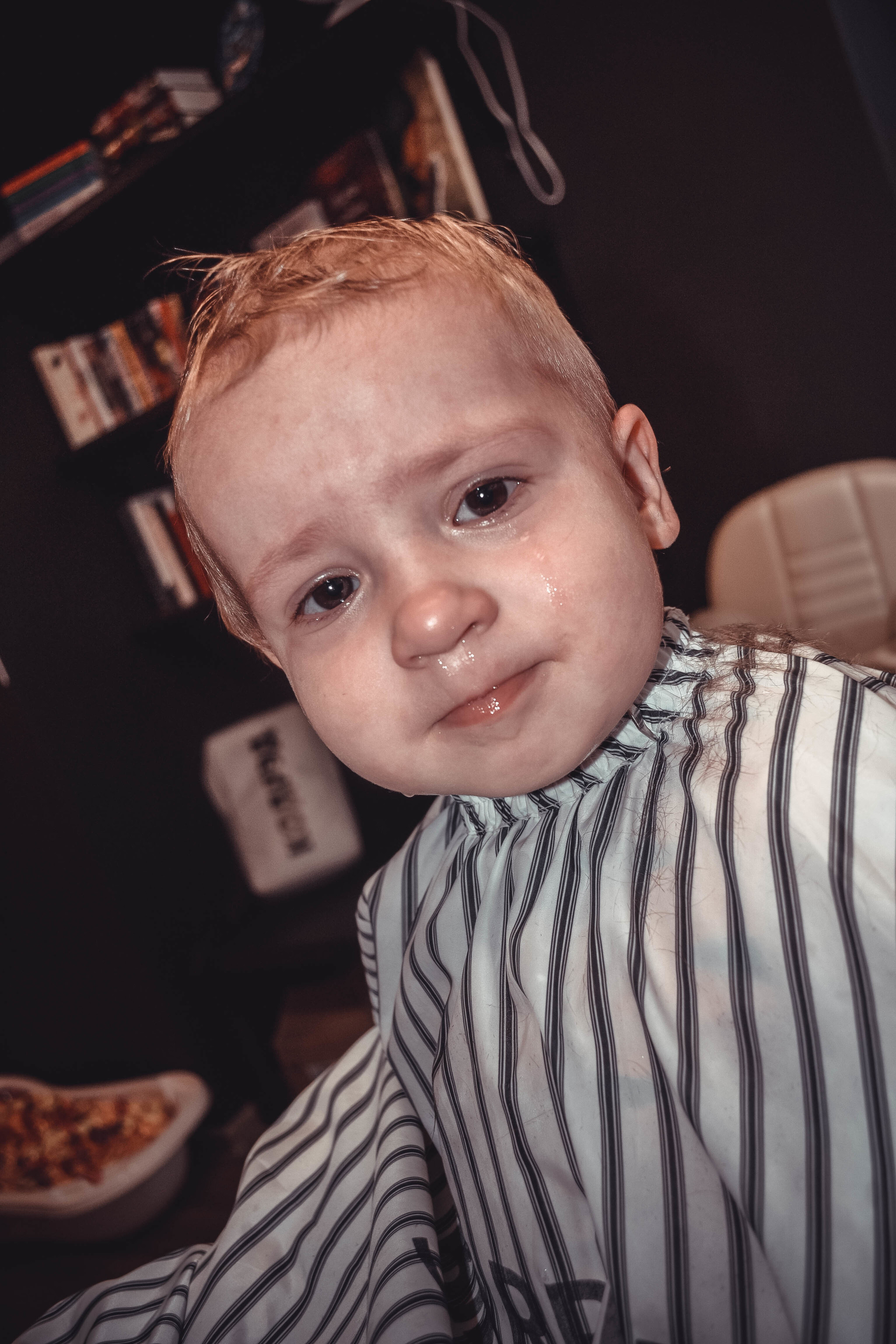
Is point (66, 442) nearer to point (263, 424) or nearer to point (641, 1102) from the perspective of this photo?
point (263, 424)

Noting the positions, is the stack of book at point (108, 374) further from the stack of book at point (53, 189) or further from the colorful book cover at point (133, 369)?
the stack of book at point (53, 189)

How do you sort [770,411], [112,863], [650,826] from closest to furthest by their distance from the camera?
[650,826] → [770,411] → [112,863]

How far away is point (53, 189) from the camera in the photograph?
194 centimetres

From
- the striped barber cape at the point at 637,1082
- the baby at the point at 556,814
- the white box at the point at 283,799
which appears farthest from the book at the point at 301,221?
the striped barber cape at the point at 637,1082

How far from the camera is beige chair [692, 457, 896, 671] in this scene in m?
1.56

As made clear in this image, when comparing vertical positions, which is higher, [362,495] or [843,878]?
[362,495]

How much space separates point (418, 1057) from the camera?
741 millimetres

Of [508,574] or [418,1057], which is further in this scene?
[418,1057]

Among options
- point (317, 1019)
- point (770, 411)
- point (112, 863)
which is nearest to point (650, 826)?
point (770, 411)

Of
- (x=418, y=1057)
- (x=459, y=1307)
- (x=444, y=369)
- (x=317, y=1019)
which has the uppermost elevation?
(x=444, y=369)

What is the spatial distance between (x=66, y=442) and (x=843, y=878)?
2.05m

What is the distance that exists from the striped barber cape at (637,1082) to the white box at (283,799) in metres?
1.21

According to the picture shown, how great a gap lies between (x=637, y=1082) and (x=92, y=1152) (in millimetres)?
1805

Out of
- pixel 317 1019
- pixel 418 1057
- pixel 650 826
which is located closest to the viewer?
pixel 650 826
